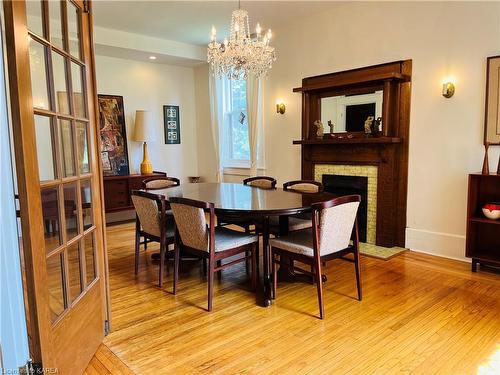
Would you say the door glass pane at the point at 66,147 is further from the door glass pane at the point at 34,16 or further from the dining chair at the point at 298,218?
the dining chair at the point at 298,218

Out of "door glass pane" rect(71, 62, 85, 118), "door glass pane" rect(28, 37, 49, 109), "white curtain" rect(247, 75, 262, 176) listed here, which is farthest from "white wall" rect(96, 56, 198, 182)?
"door glass pane" rect(28, 37, 49, 109)

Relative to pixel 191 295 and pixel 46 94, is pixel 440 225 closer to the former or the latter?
pixel 191 295

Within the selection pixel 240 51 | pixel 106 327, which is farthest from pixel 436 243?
pixel 106 327

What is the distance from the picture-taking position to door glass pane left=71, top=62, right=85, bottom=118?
203cm

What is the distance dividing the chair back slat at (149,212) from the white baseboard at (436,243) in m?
2.83

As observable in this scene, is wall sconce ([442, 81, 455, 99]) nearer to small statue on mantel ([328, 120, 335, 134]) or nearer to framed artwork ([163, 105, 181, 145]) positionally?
small statue on mantel ([328, 120, 335, 134])

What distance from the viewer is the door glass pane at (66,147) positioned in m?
1.88

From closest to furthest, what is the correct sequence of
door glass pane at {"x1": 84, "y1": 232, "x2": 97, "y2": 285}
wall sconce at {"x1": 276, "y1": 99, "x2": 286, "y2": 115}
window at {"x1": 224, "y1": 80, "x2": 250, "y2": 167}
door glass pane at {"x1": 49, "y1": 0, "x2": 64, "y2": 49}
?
door glass pane at {"x1": 49, "y1": 0, "x2": 64, "y2": 49} → door glass pane at {"x1": 84, "y1": 232, "x2": 97, "y2": 285} → wall sconce at {"x1": 276, "y1": 99, "x2": 286, "y2": 115} → window at {"x1": 224, "y1": 80, "x2": 250, "y2": 167}

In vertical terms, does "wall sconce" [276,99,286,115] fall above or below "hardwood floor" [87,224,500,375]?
above

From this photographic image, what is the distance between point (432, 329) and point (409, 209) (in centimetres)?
202

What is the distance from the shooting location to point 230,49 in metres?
3.58

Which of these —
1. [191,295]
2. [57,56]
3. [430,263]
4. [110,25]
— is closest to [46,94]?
[57,56]

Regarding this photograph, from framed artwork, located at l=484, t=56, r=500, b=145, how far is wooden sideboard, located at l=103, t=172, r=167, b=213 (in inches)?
179

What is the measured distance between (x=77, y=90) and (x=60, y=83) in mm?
193
